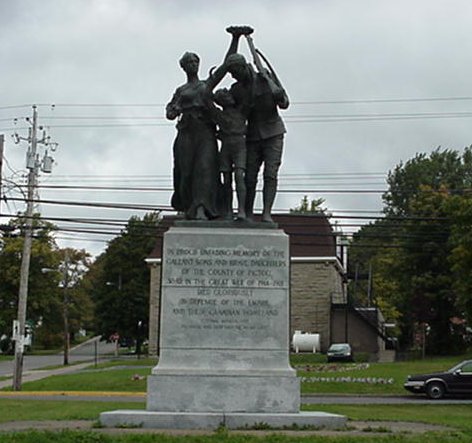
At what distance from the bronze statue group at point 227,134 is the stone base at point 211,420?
3.19m

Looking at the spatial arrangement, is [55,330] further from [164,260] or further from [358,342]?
[164,260]

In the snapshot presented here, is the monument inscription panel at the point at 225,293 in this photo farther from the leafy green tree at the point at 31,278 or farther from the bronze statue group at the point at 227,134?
the leafy green tree at the point at 31,278

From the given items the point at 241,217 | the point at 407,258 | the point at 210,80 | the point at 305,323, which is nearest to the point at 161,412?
the point at 241,217

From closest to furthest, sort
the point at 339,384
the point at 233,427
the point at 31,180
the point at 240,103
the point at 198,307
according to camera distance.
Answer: the point at 233,427, the point at 198,307, the point at 240,103, the point at 339,384, the point at 31,180

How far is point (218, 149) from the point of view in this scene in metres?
13.6

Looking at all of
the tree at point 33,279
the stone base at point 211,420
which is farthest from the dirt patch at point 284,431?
the tree at point 33,279

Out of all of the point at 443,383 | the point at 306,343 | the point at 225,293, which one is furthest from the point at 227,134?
the point at 306,343

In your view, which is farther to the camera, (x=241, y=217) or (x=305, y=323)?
(x=305, y=323)

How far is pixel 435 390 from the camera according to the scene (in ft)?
91.1

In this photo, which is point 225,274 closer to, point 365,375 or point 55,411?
point 55,411

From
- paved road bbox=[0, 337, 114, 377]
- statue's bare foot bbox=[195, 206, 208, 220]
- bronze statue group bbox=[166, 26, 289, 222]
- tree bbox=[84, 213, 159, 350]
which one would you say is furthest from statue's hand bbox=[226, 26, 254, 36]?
tree bbox=[84, 213, 159, 350]

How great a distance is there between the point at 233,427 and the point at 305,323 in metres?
40.1

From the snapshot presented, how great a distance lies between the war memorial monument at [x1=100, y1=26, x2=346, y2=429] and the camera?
12.0m

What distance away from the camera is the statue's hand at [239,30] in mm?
13539
